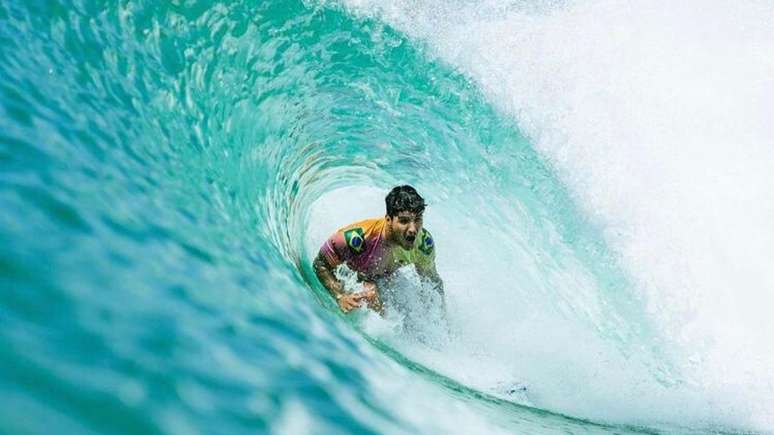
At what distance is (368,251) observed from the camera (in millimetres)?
4848

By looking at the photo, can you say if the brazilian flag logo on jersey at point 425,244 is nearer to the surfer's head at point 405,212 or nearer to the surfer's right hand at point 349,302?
the surfer's head at point 405,212

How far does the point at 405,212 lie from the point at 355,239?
41 centimetres

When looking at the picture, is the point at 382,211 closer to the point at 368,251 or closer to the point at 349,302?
the point at 368,251

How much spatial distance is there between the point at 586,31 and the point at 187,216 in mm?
7455

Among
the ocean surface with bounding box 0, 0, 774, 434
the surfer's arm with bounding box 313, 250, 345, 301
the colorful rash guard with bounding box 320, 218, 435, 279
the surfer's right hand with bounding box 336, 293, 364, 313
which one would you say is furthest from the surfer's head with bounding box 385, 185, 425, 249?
the surfer's right hand with bounding box 336, 293, 364, 313

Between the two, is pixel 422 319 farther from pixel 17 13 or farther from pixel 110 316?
pixel 110 316

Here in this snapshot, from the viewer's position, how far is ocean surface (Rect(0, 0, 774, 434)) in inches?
59.7

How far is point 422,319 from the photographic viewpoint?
4871mm

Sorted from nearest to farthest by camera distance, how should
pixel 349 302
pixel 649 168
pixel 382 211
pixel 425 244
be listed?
pixel 349 302 < pixel 425 244 < pixel 649 168 < pixel 382 211

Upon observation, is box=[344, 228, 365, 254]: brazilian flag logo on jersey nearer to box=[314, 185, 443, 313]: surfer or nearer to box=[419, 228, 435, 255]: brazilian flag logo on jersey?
box=[314, 185, 443, 313]: surfer

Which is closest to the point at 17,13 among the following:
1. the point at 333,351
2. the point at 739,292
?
the point at 333,351

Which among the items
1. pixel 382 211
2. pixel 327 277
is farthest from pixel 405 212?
pixel 382 211

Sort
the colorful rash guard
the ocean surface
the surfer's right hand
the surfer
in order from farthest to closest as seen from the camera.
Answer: the colorful rash guard
the surfer
the surfer's right hand
the ocean surface

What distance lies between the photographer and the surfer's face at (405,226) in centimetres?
464
